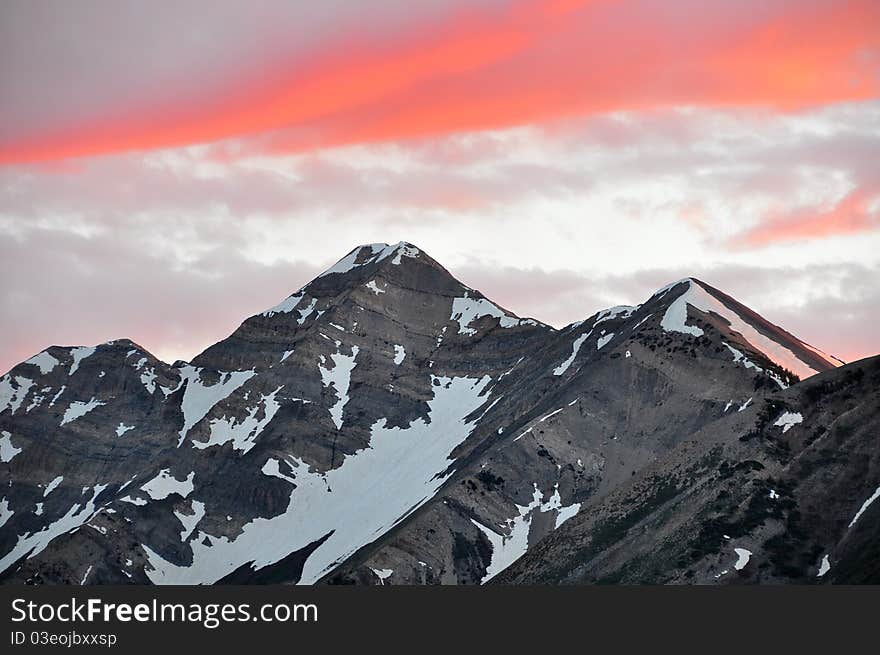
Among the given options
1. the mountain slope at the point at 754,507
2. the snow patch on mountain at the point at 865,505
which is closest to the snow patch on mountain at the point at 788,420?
the mountain slope at the point at 754,507

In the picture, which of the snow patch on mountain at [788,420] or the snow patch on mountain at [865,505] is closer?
the snow patch on mountain at [865,505]

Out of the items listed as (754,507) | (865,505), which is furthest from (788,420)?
(865,505)

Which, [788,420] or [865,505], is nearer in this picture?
[865,505]

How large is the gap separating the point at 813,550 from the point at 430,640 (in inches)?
2655

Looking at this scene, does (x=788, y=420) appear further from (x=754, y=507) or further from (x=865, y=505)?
(x=865, y=505)

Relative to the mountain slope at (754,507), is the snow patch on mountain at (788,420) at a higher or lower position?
higher

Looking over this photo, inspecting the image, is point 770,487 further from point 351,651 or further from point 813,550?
point 351,651

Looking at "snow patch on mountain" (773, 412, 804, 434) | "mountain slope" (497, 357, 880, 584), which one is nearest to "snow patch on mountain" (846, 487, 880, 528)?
"mountain slope" (497, 357, 880, 584)

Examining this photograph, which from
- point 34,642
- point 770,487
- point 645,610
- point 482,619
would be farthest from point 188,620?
point 770,487

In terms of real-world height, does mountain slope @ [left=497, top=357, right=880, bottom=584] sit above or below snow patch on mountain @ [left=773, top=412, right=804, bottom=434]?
below

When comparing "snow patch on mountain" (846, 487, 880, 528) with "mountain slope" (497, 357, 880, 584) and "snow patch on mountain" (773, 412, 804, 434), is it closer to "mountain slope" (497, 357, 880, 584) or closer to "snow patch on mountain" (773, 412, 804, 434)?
"mountain slope" (497, 357, 880, 584)

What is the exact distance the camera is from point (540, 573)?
179125 mm

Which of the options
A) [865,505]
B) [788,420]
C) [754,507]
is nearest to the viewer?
[865,505]

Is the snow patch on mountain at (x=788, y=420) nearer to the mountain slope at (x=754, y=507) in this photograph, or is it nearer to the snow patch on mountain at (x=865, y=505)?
the mountain slope at (x=754, y=507)
